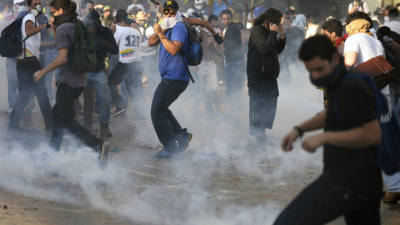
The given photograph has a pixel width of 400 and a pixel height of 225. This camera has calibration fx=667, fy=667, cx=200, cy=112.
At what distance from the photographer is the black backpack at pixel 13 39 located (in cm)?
839

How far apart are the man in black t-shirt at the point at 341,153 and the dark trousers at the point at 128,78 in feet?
24.1

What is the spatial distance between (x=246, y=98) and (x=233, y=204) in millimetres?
7677

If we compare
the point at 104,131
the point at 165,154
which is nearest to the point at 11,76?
the point at 104,131

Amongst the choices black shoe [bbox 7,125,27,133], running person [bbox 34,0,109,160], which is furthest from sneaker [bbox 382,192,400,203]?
black shoe [bbox 7,125,27,133]

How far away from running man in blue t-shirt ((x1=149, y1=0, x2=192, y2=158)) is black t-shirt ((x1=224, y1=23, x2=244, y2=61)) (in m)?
4.37

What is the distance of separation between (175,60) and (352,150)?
4.39 meters

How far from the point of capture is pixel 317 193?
11.0ft

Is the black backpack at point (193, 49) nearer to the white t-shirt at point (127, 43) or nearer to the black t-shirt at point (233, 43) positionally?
the white t-shirt at point (127, 43)

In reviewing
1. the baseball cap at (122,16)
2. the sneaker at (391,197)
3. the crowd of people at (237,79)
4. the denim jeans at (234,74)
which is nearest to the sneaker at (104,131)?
the crowd of people at (237,79)

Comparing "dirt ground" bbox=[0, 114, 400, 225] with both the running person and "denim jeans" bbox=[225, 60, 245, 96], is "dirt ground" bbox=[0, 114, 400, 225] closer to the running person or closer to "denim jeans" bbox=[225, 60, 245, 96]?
the running person

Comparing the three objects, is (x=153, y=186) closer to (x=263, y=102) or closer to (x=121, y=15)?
(x=263, y=102)

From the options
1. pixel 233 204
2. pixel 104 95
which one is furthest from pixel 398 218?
pixel 104 95

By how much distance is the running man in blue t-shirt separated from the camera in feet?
24.3

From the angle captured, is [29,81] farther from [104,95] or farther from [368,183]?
[368,183]
